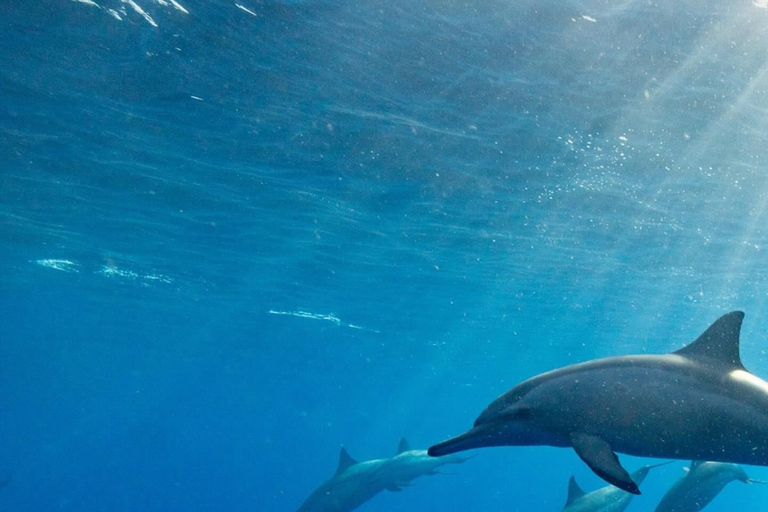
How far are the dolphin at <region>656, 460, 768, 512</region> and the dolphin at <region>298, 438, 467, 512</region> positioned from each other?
23.6 feet

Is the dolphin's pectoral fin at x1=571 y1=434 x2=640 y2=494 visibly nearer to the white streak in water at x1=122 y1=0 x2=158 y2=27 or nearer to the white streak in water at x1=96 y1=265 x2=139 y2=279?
the white streak in water at x1=122 y1=0 x2=158 y2=27

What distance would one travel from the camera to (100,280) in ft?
104

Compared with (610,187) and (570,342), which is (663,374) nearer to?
(610,187)

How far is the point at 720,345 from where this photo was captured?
4605 mm

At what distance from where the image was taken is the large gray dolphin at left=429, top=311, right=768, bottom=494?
411 cm

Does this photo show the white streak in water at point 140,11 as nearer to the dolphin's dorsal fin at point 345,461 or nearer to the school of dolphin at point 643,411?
the school of dolphin at point 643,411

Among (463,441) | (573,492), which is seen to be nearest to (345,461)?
(573,492)

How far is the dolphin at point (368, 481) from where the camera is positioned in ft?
56.3

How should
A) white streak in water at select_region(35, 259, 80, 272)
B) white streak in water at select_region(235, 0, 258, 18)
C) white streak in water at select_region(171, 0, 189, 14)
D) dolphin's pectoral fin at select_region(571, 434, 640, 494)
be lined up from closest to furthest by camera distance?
dolphin's pectoral fin at select_region(571, 434, 640, 494) → white streak in water at select_region(235, 0, 258, 18) → white streak in water at select_region(171, 0, 189, 14) → white streak in water at select_region(35, 259, 80, 272)

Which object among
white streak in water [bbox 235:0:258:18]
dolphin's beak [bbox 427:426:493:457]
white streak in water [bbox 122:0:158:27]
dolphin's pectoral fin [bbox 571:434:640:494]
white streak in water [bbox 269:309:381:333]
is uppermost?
white streak in water [bbox 235:0:258:18]

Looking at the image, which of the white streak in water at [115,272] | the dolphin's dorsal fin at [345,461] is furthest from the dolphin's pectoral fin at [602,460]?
the white streak in water at [115,272]

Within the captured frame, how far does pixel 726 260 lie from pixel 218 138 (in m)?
18.6

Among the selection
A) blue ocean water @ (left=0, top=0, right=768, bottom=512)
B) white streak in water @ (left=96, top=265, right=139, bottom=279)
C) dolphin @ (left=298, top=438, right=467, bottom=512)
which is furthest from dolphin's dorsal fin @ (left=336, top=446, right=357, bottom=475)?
white streak in water @ (left=96, top=265, right=139, bottom=279)

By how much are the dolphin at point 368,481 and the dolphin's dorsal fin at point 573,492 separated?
556 centimetres
